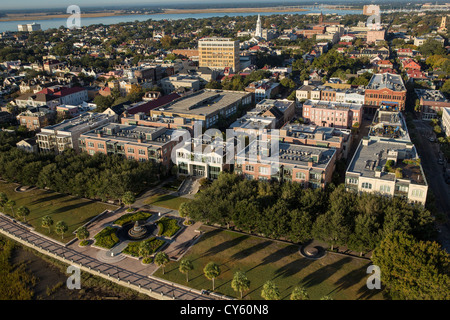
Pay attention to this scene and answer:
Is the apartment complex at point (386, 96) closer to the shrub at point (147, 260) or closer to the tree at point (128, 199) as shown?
the tree at point (128, 199)

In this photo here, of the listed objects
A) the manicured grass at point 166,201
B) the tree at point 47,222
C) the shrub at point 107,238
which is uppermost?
the tree at point 47,222

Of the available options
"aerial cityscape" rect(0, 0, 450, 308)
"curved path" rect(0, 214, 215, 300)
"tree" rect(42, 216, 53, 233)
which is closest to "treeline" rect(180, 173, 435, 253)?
"aerial cityscape" rect(0, 0, 450, 308)

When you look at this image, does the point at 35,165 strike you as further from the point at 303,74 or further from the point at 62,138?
the point at 303,74

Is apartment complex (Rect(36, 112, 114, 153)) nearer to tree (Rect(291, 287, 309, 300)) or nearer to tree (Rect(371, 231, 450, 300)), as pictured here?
tree (Rect(291, 287, 309, 300))

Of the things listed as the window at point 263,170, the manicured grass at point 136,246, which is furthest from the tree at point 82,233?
the window at point 263,170

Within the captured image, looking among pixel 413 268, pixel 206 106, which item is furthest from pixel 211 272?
pixel 206 106

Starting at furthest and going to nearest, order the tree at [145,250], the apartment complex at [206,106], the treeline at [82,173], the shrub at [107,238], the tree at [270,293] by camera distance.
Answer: the apartment complex at [206,106]
the treeline at [82,173]
the shrub at [107,238]
the tree at [145,250]
the tree at [270,293]
